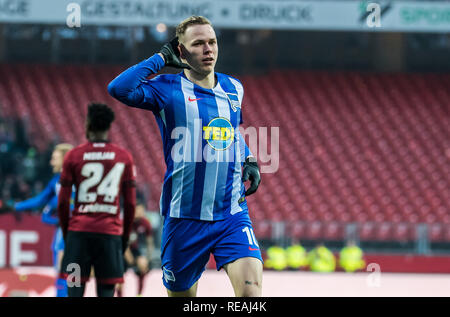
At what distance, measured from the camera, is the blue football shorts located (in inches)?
131

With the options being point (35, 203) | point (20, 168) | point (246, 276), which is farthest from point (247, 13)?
point (246, 276)

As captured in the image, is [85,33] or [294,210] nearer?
[294,210]

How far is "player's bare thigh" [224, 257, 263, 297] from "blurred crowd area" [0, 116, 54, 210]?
7389 millimetres

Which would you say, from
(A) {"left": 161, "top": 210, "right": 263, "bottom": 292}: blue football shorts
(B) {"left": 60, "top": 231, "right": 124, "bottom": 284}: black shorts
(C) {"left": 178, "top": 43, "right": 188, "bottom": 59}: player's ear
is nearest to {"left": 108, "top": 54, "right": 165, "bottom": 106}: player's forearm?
(C) {"left": 178, "top": 43, "right": 188, "bottom": 59}: player's ear

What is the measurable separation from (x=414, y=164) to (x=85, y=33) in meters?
8.96

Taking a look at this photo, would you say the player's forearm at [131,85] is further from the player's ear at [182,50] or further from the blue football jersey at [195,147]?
the player's ear at [182,50]

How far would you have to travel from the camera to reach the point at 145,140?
14922 mm

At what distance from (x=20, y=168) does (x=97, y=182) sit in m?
7.04

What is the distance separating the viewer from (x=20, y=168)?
1100 centimetres

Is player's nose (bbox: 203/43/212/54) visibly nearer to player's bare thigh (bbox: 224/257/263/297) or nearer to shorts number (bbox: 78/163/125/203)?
player's bare thigh (bbox: 224/257/263/297)

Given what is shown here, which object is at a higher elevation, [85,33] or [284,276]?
[85,33]

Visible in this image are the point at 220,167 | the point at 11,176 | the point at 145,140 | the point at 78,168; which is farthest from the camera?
the point at 145,140

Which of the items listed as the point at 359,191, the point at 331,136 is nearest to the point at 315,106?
the point at 331,136

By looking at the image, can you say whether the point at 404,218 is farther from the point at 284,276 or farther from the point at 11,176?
the point at 11,176
